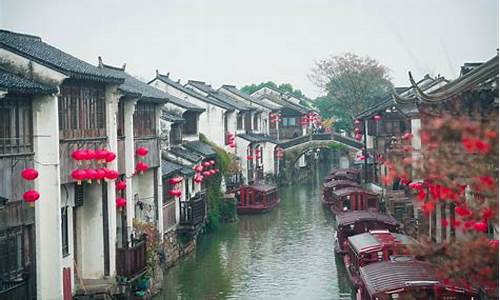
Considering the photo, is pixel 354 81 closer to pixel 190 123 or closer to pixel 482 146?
pixel 190 123

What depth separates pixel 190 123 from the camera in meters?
39.7

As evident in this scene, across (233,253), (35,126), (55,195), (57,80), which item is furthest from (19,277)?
(233,253)

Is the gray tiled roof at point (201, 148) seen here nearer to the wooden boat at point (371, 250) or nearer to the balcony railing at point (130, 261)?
the wooden boat at point (371, 250)

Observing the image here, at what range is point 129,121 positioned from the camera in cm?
2284

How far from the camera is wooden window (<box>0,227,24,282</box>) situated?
1542 centimetres

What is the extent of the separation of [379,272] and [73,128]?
26.5 feet

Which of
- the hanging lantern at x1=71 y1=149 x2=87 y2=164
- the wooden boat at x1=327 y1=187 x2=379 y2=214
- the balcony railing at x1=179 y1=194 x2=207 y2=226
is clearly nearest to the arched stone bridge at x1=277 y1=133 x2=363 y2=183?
the wooden boat at x1=327 y1=187 x2=379 y2=214

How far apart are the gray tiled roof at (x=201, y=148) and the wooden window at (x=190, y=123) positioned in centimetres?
63

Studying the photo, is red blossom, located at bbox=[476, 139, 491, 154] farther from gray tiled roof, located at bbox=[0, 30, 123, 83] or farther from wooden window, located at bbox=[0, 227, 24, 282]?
gray tiled roof, located at bbox=[0, 30, 123, 83]

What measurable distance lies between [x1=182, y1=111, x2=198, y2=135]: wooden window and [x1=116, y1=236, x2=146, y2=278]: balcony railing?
17319mm

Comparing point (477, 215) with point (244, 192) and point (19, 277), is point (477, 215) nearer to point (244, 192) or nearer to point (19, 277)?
point (19, 277)

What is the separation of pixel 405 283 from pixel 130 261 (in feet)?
26.2

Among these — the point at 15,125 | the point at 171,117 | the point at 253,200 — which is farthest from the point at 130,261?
the point at 253,200

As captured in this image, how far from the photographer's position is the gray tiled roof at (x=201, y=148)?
3659 cm
